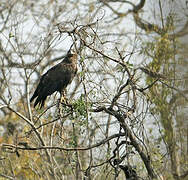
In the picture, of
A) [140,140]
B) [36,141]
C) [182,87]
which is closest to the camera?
[182,87]

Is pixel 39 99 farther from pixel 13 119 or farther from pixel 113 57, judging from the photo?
pixel 13 119

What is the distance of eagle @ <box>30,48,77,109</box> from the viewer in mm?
4617

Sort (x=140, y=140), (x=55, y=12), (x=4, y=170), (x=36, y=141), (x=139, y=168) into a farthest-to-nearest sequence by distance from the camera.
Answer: (x=55, y=12) < (x=4, y=170) < (x=36, y=141) < (x=139, y=168) < (x=140, y=140)

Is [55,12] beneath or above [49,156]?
above

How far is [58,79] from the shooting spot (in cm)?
466

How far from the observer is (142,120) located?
276 centimetres

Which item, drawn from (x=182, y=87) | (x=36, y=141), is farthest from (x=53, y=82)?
(x=182, y=87)

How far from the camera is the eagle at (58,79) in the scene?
4617 millimetres

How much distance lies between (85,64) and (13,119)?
22.6 ft

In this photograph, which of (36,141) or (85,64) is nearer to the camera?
(85,64)

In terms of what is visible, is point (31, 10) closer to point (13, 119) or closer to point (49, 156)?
point (13, 119)

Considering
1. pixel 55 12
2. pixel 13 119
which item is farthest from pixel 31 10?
pixel 13 119

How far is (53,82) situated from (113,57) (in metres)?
1.73

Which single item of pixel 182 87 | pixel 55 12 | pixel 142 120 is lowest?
pixel 182 87
